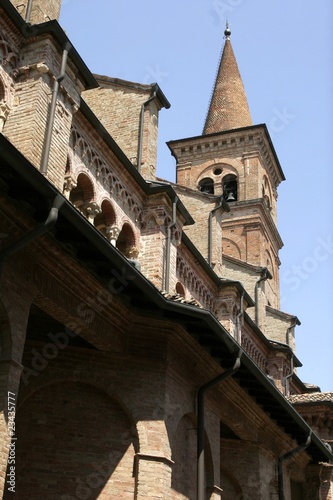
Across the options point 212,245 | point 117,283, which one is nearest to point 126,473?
point 117,283

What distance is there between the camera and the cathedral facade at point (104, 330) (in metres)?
7.71

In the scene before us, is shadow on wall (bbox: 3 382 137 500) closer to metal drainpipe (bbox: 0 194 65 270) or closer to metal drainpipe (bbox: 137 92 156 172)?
metal drainpipe (bbox: 0 194 65 270)

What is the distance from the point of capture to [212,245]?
69.5 feet

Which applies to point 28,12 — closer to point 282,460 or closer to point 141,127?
point 141,127

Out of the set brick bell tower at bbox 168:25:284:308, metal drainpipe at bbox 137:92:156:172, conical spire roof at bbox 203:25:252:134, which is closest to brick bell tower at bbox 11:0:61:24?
metal drainpipe at bbox 137:92:156:172

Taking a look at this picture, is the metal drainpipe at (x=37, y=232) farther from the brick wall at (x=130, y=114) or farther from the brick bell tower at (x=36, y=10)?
the brick wall at (x=130, y=114)

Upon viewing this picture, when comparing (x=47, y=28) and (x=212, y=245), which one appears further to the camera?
(x=212, y=245)

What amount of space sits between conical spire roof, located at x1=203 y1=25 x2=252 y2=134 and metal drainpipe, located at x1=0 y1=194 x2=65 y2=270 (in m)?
34.6

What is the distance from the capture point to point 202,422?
1063 centimetres

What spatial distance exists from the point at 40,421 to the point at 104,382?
0.98 metres

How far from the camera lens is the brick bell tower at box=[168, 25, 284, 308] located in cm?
3681

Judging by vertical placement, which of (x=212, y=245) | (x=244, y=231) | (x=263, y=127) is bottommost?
(x=212, y=245)

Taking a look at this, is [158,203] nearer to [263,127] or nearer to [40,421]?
[40,421]

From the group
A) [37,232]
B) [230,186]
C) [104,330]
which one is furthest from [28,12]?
[230,186]
